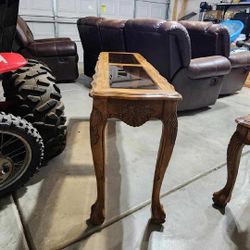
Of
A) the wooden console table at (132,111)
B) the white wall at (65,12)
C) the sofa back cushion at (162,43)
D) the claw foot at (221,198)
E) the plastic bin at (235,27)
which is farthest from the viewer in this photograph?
the plastic bin at (235,27)

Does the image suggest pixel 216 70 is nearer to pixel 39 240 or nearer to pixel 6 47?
pixel 6 47

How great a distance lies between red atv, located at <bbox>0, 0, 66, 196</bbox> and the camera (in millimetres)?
1239

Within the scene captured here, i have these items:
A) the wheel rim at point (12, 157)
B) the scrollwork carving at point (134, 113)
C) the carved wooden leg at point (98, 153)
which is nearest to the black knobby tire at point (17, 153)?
the wheel rim at point (12, 157)

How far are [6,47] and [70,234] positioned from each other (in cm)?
127

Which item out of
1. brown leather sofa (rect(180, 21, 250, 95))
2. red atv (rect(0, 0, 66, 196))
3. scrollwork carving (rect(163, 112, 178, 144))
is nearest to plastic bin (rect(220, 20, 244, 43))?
brown leather sofa (rect(180, 21, 250, 95))

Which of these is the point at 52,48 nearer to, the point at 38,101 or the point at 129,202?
the point at 38,101

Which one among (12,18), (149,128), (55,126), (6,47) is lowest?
(149,128)

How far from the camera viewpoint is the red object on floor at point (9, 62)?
47.8 inches

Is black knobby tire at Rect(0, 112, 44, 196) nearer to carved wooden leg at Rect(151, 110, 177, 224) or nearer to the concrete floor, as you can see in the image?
the concrete floor

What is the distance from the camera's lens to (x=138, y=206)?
1.32m

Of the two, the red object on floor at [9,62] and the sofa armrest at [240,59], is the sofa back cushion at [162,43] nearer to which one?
the sofa armrest at [240,59]

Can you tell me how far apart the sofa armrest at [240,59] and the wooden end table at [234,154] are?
208cm

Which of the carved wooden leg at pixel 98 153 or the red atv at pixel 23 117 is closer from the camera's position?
the carved wooden leg at pixel 98 153

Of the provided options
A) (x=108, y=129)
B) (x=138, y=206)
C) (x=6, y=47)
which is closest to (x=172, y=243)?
(x=138, y=206)
